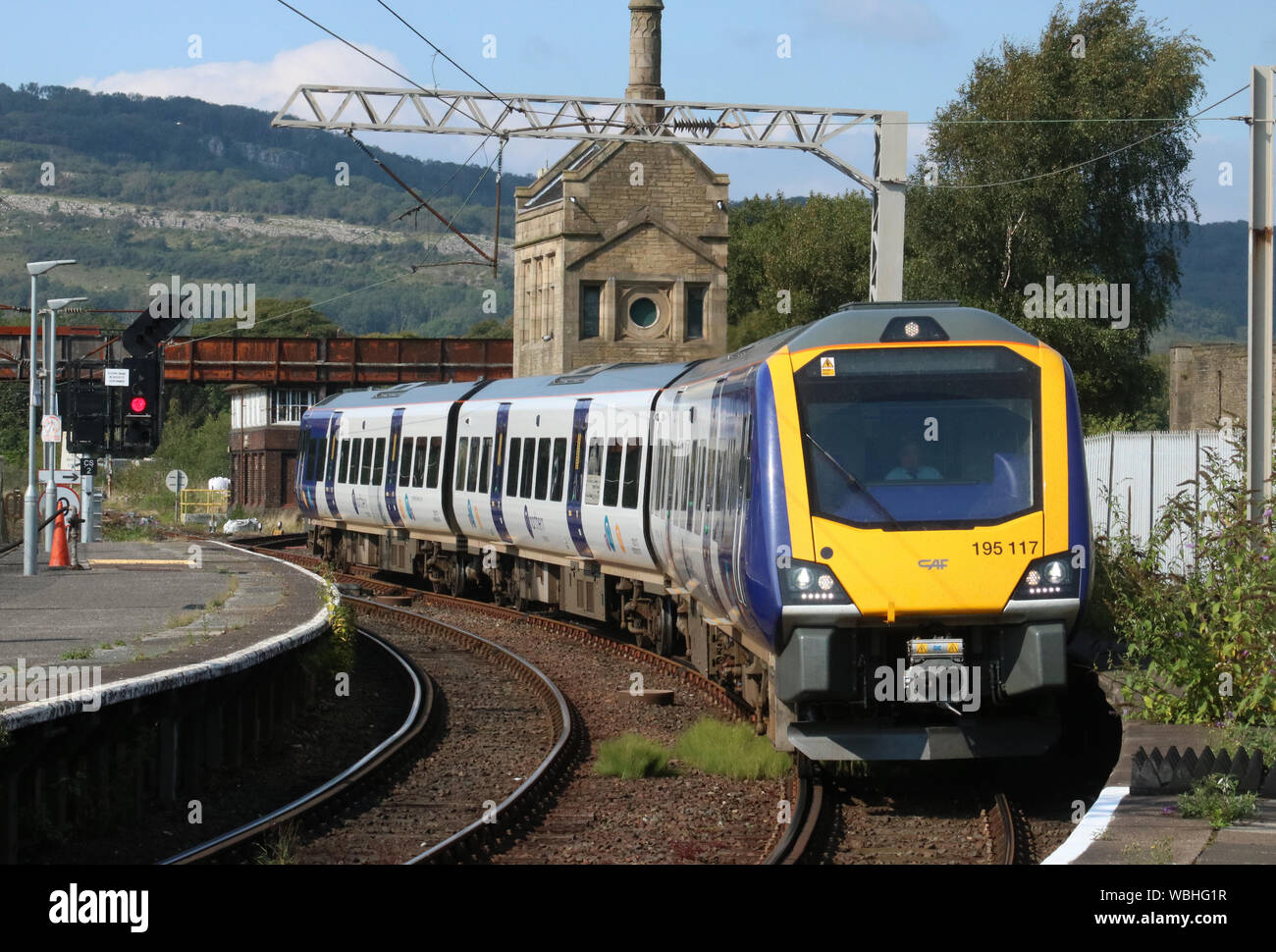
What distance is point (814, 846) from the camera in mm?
9961

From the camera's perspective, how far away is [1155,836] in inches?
319

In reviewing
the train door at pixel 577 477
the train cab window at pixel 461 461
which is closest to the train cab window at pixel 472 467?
the train cab window at pixel 461 461

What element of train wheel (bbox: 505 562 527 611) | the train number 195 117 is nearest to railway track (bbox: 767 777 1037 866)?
the train number 195 117

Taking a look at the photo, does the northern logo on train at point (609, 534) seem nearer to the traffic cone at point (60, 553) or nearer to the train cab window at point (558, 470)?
the train cab window at point (558, 470)

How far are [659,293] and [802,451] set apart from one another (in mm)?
52822

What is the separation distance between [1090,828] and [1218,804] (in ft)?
2.60

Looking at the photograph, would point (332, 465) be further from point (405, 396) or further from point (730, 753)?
point (730, 753)

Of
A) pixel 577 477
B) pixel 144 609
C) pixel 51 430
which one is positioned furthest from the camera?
pixel 51 430

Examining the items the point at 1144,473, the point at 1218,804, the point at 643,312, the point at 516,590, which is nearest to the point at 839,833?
the point at 1218,804

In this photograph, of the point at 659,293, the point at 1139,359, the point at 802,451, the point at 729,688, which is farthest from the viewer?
the point at 659,293

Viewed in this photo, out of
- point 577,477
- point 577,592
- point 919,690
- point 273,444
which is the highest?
point 273,444

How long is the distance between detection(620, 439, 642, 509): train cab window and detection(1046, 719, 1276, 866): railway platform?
10.1 meters
